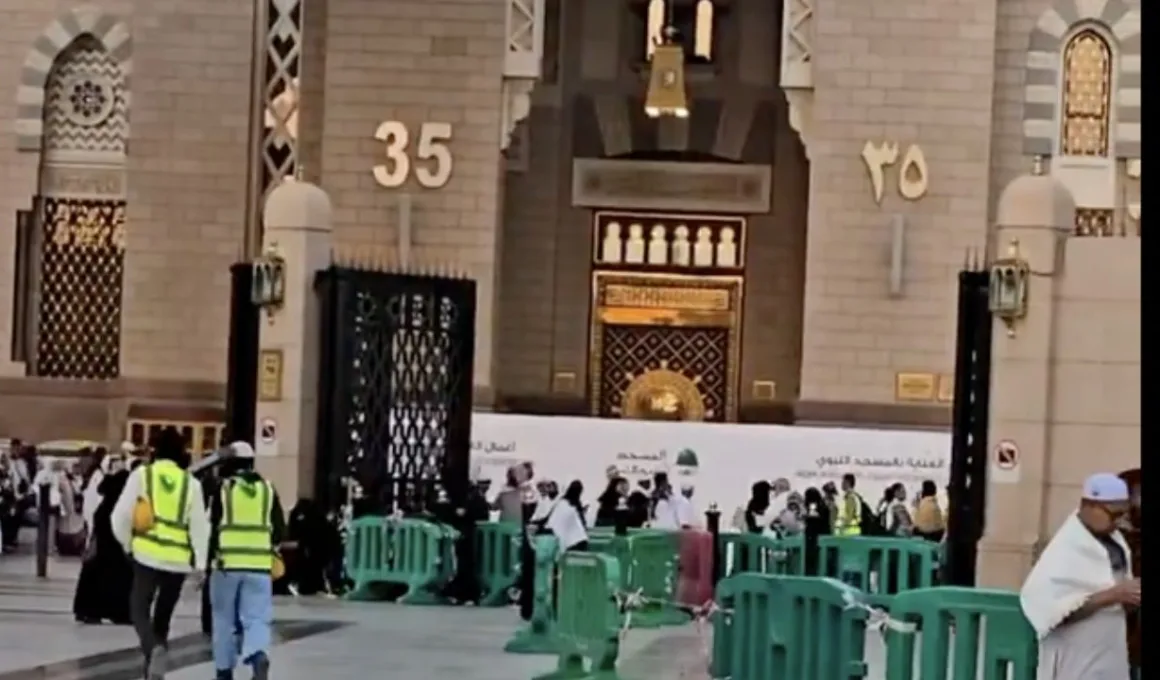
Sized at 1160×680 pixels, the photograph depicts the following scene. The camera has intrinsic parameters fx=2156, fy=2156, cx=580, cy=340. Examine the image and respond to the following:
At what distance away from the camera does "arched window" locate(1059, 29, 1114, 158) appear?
2539 centimetres

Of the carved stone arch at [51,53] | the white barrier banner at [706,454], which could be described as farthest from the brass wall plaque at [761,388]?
the carved stone arch at [51,53]

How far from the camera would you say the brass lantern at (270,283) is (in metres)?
17.8

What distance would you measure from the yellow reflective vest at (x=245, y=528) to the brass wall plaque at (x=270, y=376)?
24.4 feet

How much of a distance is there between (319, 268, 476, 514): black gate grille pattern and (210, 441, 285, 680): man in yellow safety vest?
745 cm

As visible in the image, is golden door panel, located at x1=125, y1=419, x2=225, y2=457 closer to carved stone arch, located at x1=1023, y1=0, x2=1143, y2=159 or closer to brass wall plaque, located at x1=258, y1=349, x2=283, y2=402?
brass wall plaque, located at x1=258, y1=349, x2=283, y2=402

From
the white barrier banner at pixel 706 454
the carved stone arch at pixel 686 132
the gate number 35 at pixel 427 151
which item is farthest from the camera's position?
the carved stone arch at pixel 686 132

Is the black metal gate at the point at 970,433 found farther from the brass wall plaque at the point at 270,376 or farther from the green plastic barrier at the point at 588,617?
the brass wall plaque at the point at 270,376

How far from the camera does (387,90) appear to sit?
81.8 feet

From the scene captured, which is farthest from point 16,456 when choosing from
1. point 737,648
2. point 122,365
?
point 737,648

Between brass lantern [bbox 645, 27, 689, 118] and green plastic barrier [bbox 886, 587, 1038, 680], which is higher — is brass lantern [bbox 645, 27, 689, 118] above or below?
above

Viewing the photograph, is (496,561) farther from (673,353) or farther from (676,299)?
(676,299)

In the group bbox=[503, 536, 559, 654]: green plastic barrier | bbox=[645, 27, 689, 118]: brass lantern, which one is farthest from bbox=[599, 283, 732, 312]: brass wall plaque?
bbox=[503, 536, 559, 654]: green plastic barrier

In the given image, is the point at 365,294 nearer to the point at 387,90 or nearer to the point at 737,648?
the point at 387,90

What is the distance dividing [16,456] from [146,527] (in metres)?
13.5
